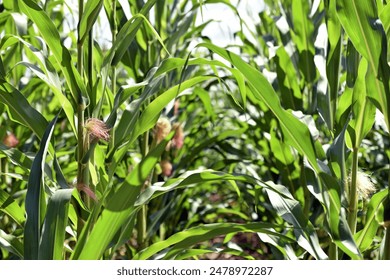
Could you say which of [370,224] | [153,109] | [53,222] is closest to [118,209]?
[53,222]

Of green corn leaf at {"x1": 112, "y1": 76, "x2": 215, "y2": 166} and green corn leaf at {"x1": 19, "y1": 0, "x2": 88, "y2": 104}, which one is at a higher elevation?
green corn leaf at {"x1": 19, "y1": 0, "x2": 88, "y2": 104}

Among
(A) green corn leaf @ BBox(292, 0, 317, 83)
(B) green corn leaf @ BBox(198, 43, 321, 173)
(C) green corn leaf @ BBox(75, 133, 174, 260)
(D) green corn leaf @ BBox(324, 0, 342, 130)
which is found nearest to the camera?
(C) green corn leaf @ BBox(75, 133, 174, 260)

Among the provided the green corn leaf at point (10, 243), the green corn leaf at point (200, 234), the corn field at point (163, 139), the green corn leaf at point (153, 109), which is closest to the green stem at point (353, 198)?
the corn field at point (163, 139)

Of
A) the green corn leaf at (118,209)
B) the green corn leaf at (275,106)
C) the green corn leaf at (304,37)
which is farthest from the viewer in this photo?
the green corn leaf at (304,37)

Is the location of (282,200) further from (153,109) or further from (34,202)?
(34,202)

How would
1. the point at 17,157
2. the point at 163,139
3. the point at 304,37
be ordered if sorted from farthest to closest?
the point at 304,37 → the point at 17,157 → the point at 163,139

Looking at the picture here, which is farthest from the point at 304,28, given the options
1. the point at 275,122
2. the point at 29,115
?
the point at 29,115

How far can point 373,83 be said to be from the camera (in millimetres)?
844

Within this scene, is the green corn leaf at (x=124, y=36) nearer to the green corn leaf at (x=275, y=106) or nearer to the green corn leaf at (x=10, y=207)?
the green corn leaf at (x=275, y=106)

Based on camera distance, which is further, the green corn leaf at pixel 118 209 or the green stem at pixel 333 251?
the green stem at pixel 333 251

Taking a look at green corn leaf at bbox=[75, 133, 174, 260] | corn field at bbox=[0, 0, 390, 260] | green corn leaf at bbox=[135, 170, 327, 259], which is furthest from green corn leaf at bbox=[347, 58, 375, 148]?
green corn leaf at bbox=[75, 133, 174, 260]

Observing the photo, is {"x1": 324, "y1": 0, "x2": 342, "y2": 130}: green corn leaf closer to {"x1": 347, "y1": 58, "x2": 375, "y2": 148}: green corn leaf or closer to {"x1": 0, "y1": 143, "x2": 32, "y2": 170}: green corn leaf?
{"x1": 347, "y1": 58, "x2": 375, "y2": 148}: green corn leaf

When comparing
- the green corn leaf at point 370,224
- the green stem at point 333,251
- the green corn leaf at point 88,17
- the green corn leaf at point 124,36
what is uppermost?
the green corn leaf at point 88,17

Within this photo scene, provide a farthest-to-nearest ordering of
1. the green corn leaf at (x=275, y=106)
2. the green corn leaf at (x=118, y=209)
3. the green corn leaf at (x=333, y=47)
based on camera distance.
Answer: the green corn leaf at (x=333, y=47), the green corn leaf at (x=275, y=106), the green corn leaf at (x=118, y=209)
